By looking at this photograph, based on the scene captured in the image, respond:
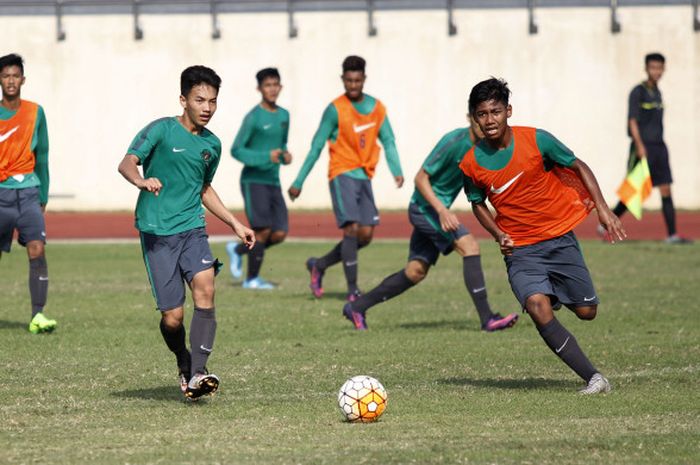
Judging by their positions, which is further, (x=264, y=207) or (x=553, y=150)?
(x=264, y=207)

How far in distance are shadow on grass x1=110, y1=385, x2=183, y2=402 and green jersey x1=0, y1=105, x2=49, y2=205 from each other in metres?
3.38

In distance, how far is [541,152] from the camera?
30.6 feet

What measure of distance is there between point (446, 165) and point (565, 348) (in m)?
3.53

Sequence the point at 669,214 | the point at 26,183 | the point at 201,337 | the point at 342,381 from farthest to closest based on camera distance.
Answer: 1. the point at 669,214
2. the point at 26,183
3. the point at 342,381
4. the point at 201,337

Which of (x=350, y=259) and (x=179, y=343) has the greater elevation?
(x=179, y=343)

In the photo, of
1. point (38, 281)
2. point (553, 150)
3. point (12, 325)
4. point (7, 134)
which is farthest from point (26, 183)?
point (553, 150)

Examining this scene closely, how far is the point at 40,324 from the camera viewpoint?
12.4 meters

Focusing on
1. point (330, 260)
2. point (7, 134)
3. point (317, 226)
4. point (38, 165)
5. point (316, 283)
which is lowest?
point (317, 226)

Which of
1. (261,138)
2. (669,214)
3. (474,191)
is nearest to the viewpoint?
(474,191)

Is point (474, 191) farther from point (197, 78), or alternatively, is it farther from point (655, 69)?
point (655, 69)

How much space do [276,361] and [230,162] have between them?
1896cm

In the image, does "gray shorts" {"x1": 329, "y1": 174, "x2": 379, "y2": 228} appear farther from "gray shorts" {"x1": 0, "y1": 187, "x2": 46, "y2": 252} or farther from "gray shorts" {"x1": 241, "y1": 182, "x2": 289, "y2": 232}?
"gray shorts" {"x1": 0, "y1": 187, "x2": 46, "y2": 252}

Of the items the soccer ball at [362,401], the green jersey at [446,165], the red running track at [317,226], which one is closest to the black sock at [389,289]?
the green jersey at [446,165]

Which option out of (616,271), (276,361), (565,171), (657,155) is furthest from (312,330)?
(657,155)
